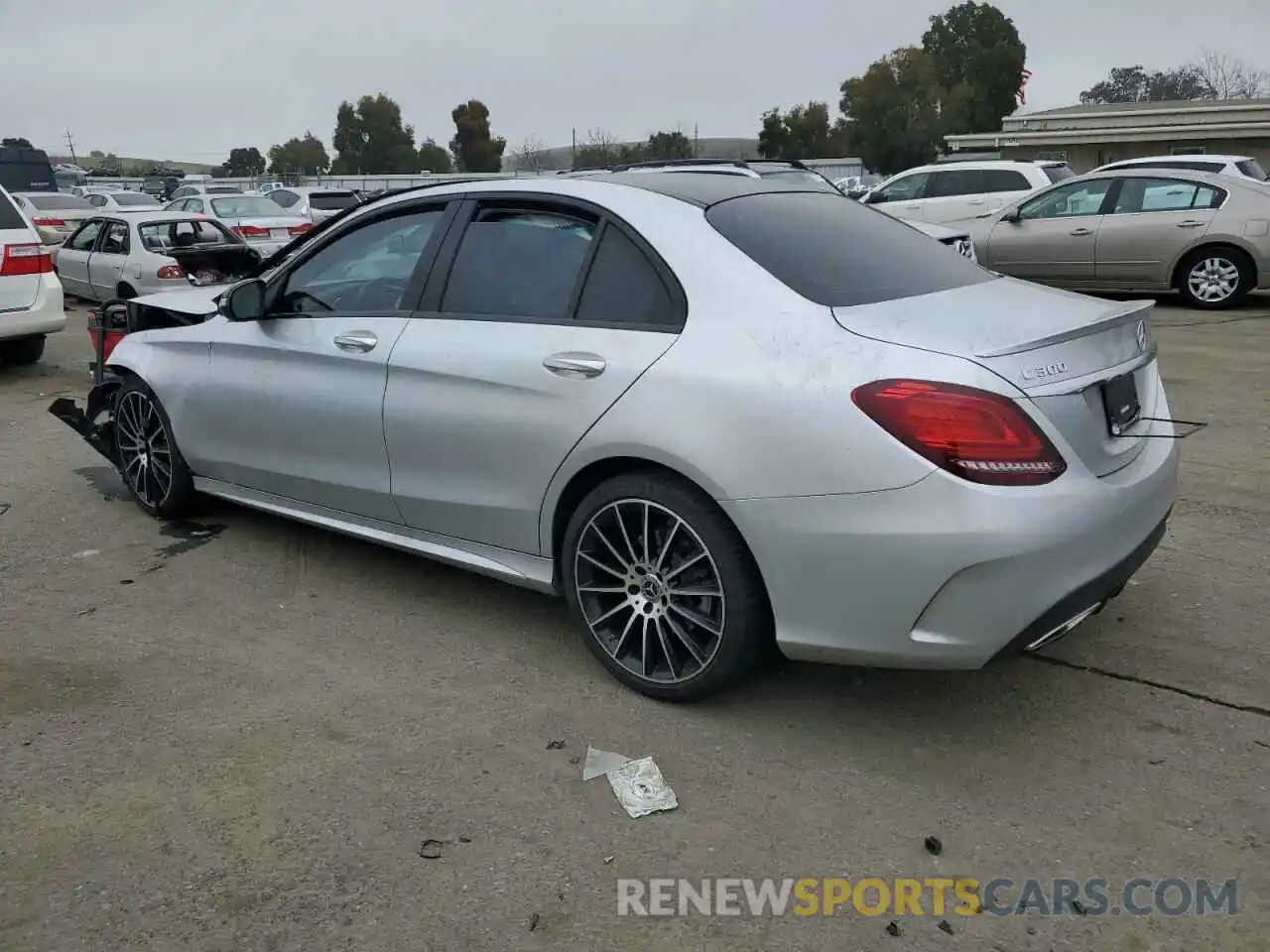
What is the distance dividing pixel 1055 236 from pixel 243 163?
316 ft

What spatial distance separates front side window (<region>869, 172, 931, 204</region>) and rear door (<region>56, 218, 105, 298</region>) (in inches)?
411

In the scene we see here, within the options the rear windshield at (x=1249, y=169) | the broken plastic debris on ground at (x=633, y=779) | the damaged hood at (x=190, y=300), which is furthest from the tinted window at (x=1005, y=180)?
the broken plastic debris on ground at (x=633, y=779)

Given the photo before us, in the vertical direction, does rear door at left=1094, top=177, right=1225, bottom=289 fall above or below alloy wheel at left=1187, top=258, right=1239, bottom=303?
above

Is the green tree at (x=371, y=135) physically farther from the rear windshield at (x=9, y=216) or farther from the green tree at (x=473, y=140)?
the rear windshield at (x=9, y=216)

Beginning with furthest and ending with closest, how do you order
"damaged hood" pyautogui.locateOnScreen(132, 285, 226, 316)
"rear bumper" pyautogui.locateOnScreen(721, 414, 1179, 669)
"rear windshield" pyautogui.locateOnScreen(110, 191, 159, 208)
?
"rear windshield" pyautogui.locateOnScreen(110, 191, 159, 208)
"damaged hood" pyautogui.locateOnScreen(132, 285, 226, 316)
"rear bumper" pyautogui.locateOnScreen(721, 414, 1179, 669)

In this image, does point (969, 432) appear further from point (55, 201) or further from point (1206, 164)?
point (55, 201)

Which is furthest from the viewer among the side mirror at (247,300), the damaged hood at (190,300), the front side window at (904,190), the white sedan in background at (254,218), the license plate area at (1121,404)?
the white sedan in background at (254,218)

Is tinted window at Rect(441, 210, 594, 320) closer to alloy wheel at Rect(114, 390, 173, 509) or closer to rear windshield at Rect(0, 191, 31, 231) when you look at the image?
alloy wheel at Rect(114, 390, 173, 509)

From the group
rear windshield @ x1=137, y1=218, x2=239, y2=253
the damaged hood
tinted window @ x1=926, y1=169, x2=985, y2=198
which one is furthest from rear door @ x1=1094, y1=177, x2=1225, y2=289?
rear windshield @ x1=137, y1=218, x2=239, y2=253

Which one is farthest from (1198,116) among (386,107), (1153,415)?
(386,107)

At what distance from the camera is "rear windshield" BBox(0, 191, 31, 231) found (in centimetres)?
974

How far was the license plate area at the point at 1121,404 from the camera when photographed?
3.32 metres

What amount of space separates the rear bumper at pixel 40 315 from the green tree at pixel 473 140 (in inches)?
2437

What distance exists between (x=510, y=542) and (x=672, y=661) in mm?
767
